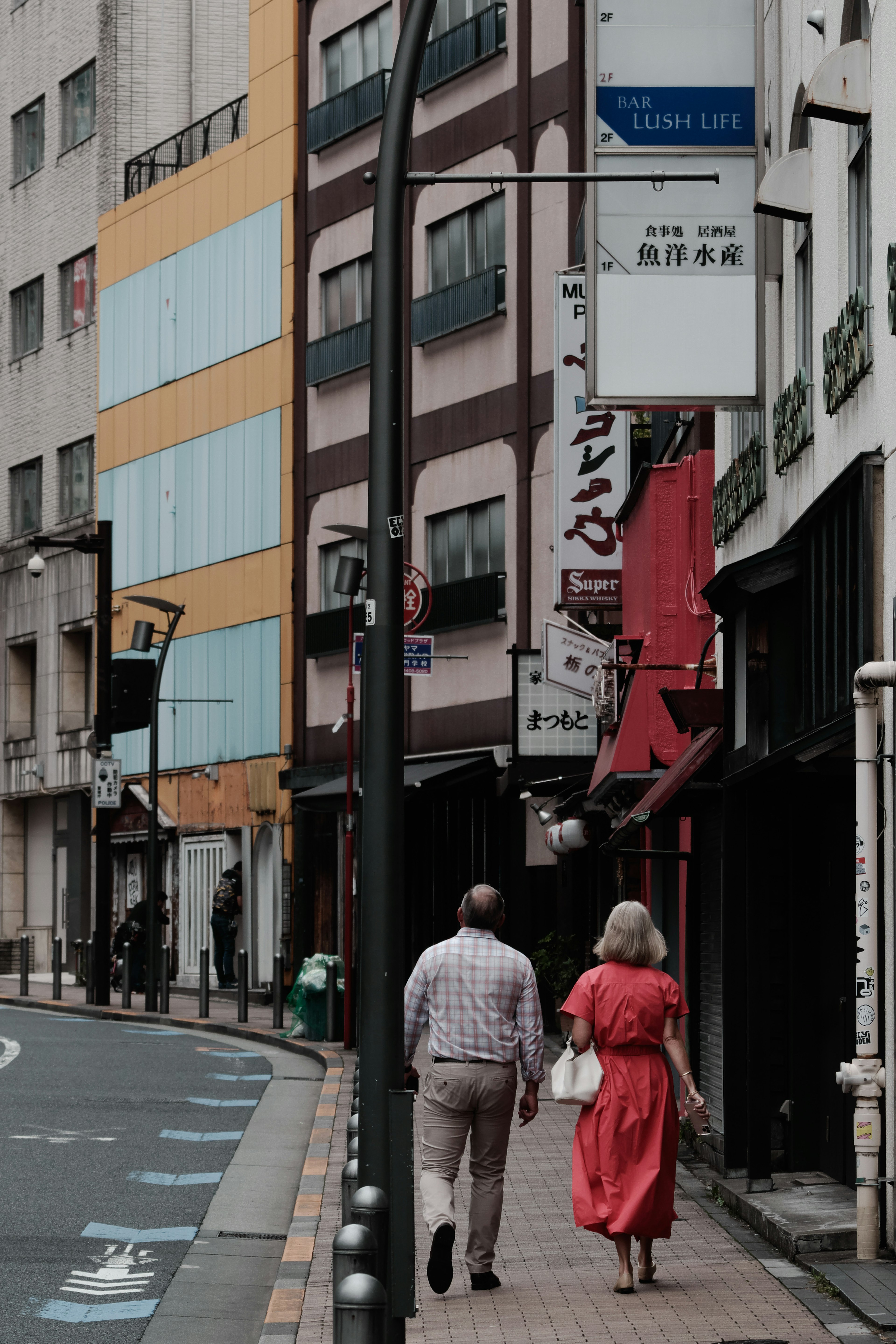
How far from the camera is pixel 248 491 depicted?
35906 mm

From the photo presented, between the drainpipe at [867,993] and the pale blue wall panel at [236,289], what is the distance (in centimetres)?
2830

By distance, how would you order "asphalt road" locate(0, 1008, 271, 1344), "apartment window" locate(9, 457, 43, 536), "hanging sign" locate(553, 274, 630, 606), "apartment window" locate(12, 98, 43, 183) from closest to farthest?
"asphalt road" locate(0, 1008, 271, 1344)
"hanging sign" locate(553, 274, 630, 606)
"apartment window" locate(9, 457, 43, 536)
"apartment window" locate(12, 98, 43, 183)

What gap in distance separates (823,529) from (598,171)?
276 centimetres

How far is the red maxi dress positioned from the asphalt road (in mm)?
2087

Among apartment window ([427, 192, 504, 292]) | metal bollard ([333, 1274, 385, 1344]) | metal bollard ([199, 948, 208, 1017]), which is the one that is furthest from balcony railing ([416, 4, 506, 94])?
metal bollard ([333, 1274, 385, 1344])

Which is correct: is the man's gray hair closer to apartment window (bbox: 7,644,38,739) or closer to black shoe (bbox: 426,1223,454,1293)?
black shoe (bbox: 426,1223,454,1293)

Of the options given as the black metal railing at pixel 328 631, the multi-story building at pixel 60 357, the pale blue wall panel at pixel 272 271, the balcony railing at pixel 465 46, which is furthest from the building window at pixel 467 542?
the multi-story building at pixel 60 357

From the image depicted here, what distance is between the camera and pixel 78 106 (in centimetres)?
4509

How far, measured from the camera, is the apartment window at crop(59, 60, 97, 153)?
44594 millimetres

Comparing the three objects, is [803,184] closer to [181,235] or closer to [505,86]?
[505,86]

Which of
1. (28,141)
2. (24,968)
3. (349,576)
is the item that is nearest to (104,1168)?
(349,576)

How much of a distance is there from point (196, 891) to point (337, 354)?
10.4 meters

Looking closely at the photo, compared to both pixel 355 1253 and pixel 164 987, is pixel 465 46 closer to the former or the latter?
pixel 164 987

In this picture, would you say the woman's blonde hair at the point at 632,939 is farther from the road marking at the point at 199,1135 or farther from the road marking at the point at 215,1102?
the road marking at the point at 215,1102
